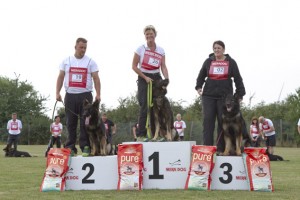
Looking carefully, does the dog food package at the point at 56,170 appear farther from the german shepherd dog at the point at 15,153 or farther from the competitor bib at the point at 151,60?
the german shepherd dog at the point at 15,153

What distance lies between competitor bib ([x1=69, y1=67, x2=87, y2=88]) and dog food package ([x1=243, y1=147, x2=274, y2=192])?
7.86 feet

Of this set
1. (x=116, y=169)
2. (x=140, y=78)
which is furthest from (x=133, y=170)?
(x=140, y=78)

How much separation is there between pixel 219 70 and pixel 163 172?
1571mm

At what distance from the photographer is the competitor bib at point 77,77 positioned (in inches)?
288

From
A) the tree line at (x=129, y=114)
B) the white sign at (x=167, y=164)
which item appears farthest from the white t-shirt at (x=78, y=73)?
the tree line at (x=129, y=114)

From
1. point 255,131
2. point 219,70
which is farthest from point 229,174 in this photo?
point 255,131

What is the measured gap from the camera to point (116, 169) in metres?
6.91

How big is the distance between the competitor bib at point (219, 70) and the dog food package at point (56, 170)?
2168 millimetres

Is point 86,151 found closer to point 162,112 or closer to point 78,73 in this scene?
point 78,73

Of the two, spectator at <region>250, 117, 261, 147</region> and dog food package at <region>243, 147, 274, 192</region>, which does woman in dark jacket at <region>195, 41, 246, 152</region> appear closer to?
dog food package at <region>243, 147, 274, 192</region>

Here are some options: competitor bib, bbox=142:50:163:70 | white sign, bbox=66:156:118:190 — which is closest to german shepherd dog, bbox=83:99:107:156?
white sign, bbox=66:156:118:190

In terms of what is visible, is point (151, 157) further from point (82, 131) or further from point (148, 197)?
point (82, 131)

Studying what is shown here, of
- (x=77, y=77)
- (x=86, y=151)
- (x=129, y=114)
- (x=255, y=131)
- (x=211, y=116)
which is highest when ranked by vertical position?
(x=129, y=114)

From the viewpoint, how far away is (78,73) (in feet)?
24.0
